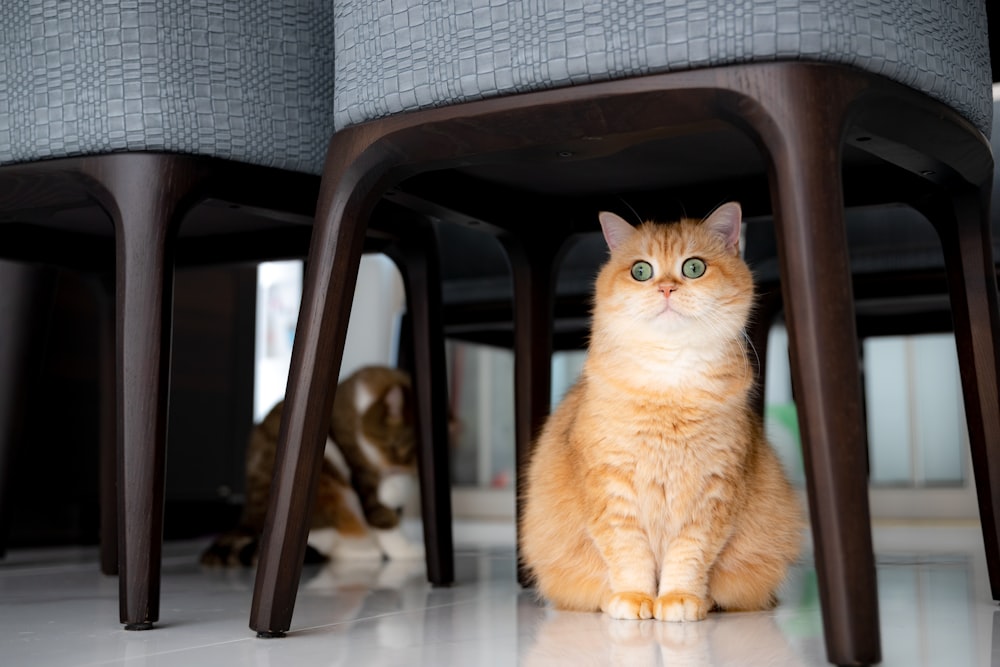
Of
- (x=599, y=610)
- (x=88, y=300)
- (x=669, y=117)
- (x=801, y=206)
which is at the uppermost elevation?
(x=88, y=300)

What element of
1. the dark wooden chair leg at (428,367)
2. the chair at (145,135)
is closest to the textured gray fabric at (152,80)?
the chair at (145,135)

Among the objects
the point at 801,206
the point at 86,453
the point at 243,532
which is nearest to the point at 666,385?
the point at 801,206

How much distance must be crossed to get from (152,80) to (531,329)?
688mm

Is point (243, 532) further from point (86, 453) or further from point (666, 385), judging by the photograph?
point (666, 385)

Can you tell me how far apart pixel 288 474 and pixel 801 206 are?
0.58m

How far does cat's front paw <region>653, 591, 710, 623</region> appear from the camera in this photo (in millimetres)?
1189

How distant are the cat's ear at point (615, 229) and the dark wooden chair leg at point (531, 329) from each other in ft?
0.68

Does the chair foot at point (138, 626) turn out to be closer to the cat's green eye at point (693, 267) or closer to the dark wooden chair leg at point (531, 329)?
the dark wooden chair leg at point (531, 329)

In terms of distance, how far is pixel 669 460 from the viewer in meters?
1.24

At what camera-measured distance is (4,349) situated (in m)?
1.93

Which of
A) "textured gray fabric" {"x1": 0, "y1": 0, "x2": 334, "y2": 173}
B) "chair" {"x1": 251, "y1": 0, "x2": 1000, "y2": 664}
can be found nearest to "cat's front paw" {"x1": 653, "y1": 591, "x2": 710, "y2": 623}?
"chair" {"x1": 251, "y1": 0, "x2": 1000, "y2": 664}

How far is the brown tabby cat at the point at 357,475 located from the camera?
215 cm

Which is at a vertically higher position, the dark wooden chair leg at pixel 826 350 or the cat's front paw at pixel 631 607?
the dark wooden chair leg at pixel 826 350

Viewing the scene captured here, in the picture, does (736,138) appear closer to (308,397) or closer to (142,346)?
(308,397)
